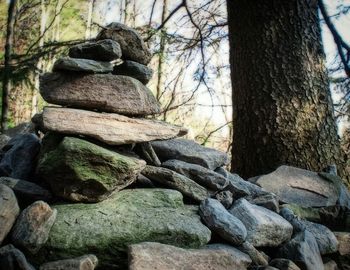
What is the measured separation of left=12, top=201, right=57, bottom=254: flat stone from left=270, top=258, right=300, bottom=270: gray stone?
1361 millimetres

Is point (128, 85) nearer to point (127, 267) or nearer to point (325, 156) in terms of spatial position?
point (127, 267)

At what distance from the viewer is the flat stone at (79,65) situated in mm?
2529

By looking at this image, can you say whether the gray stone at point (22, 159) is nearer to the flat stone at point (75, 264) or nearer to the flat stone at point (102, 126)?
the flat stone at point (102, 126)

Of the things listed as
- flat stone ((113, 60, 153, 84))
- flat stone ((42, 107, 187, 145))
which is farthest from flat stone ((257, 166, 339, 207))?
flat stone ((113, 60, 153, 84))

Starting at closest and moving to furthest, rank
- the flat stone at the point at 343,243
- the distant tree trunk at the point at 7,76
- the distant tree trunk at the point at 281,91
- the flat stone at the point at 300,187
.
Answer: the flat stone at the point at 343,243
the flat stone at the point at 300,187
the distant tree trunk at the point at 281,91
the distant tree trunk at the point at 7,76

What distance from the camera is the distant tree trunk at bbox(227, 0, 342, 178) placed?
13.5ft

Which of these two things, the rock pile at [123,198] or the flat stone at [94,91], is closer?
the rock pile at [123,198]

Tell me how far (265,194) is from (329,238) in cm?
57

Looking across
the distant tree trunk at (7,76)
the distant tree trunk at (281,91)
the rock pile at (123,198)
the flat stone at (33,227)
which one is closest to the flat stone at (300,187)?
the rock pile at (123,198)

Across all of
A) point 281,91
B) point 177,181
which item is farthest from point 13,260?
point 281,91

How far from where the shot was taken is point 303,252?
2.49 meters

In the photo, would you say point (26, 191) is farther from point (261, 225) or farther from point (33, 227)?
point (261, 225)

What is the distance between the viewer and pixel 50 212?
221 cm

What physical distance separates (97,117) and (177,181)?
0.69m
